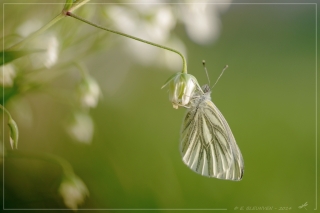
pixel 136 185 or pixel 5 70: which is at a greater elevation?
pixel 5 70

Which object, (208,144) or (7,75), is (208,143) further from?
(7,75)

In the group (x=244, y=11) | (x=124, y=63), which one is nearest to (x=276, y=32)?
(x=244, y=11)

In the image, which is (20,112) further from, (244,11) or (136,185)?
(244,11)

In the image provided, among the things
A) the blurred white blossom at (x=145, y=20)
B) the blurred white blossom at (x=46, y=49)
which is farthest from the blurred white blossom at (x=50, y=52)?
the blurred white blossom at (x=145, y=20)

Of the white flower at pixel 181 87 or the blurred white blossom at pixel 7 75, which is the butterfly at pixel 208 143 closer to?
the white flower at pixel 181 87

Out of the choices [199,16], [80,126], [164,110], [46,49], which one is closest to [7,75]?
[46,49]
